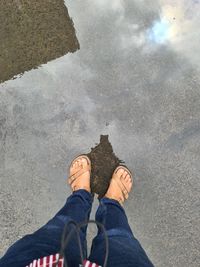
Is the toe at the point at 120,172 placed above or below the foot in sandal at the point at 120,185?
above

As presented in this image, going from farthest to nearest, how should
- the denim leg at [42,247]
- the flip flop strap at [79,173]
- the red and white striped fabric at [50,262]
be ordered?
1. the flip flop strap at [79,173]
2. the denim leg at [42,247]
3. the red and white striped fabric at [50,262]

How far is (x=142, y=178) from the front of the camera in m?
2.71

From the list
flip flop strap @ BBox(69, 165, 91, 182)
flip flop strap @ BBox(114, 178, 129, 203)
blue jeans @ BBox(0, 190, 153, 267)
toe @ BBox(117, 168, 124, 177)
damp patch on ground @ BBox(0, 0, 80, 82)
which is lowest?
blue jeans @ BBox(0, 190, 153, 267)

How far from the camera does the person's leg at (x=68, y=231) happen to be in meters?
1.97

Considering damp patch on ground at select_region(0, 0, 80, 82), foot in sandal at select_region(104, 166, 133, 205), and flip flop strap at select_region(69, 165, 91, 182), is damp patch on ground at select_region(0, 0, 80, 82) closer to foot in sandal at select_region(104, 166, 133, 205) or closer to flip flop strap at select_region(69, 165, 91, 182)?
flip flop strap at select_region(69, 165, 91, 182)

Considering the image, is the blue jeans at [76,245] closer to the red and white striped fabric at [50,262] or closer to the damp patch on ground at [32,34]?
the red and white striped fabric at [50,262]

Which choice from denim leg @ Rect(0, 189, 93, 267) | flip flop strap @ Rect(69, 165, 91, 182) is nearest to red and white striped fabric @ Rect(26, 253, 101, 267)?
denim leg @ Rect(0, 189, 93, 267)

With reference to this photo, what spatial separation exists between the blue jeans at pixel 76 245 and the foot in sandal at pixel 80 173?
18cm

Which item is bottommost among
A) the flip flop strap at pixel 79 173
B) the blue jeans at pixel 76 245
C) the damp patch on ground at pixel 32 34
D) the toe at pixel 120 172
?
the blue jeans at pixel 76 245

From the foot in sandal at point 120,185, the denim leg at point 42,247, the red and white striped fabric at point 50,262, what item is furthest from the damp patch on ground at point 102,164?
the red and white striped fabric at point 50,262

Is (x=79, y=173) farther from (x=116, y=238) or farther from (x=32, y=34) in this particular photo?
(x=32, y=34)

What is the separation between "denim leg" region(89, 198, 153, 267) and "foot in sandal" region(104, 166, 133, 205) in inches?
2.7

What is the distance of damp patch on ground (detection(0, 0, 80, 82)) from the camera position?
2.67m

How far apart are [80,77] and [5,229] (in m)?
1.07
